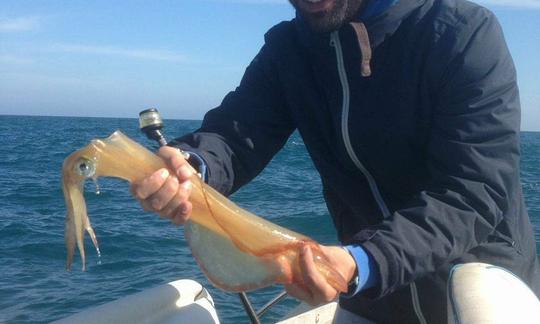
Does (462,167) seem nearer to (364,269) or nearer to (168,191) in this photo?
(364,269)

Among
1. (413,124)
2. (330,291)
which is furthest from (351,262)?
(413,124)

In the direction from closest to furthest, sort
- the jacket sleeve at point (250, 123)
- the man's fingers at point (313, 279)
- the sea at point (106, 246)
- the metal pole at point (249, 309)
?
1. the man's fingers at point (313, 279)
2. the jacket sleeve at point (250, 123)
3. the metal pole at point (249, 309)
4. the sea at point (106, 246)

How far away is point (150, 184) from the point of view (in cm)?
274

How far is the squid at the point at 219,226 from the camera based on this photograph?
2.70m

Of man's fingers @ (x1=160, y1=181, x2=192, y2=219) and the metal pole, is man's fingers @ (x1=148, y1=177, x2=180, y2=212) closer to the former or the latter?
man's fingers @ (x1=160, y1=181, x2=192, y2=219)

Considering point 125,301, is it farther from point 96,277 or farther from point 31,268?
point 31,268

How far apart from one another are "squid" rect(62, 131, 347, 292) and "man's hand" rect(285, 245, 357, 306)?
0.03 meters

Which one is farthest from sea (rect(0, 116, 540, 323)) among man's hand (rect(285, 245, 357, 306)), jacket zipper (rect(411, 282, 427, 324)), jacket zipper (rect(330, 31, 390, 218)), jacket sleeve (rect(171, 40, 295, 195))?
jacket zipper (rect(411, 282, 427, 324))

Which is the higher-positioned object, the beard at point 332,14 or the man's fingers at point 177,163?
the beard at point 332,14

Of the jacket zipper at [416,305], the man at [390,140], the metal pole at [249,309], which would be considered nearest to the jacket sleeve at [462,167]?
the man at [390,140]

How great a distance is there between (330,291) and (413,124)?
3.45 feet

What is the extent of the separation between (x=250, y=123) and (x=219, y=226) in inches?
42.5

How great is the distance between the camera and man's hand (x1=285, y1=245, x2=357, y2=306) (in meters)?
2.55

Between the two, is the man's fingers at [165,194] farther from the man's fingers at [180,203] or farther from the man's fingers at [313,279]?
the man's fingers at [313,279]
